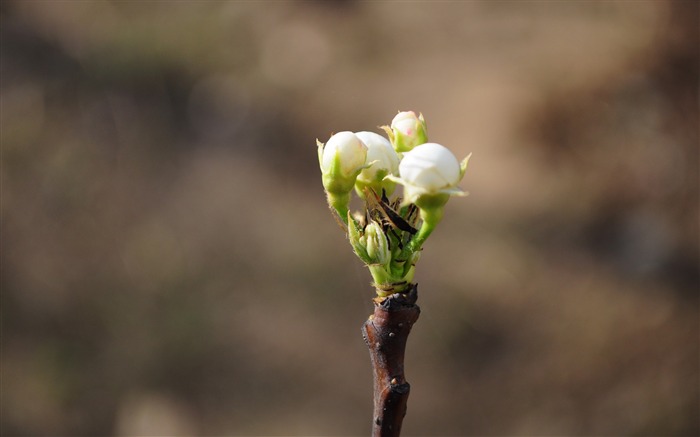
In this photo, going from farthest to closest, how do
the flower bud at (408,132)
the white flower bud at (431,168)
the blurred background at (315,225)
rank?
the blurred background at (315,225), the flower bud at (408,132), the white flower bud at (431,168)

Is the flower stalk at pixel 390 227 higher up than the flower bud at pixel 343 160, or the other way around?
the flower bud at pixel 343 160

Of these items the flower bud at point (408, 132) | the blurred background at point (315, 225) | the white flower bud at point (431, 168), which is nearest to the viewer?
the white flower bud at point (431, 168)

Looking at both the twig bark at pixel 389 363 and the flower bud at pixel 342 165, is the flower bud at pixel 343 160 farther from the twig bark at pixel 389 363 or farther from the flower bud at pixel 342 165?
the twig bark at pixel 389 363

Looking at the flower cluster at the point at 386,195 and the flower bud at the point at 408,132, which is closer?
the flower cluster at the point at 386,195

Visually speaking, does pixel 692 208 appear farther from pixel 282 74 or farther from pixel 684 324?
pixel 282 74

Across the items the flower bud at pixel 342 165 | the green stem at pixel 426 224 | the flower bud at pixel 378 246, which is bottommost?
the flower bud at pixel 378 246

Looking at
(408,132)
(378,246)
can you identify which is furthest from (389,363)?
(408,132)

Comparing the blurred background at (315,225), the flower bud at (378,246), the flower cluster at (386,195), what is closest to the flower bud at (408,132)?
the flower cluster at (386,195)

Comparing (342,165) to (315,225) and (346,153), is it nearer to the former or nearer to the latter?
(346,153)

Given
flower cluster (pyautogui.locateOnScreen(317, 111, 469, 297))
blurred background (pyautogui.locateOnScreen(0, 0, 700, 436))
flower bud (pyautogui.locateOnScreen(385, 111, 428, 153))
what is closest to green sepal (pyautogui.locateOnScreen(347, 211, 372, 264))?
flower cluster (pyautogui.locateOnScreen(317, 111, 469, 297))
